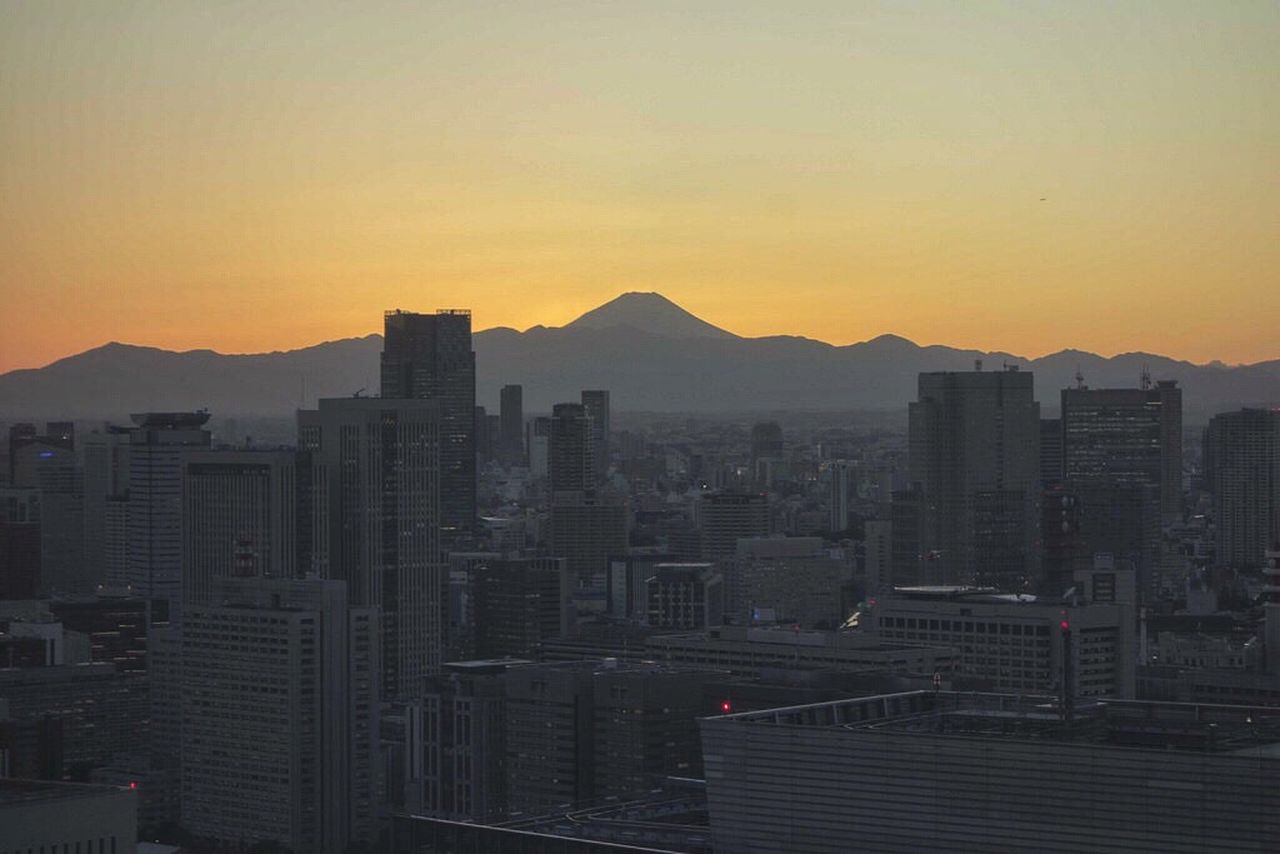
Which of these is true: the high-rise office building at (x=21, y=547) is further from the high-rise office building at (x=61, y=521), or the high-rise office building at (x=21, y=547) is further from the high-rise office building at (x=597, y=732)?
the high-rise office building at (x=597, y=732)

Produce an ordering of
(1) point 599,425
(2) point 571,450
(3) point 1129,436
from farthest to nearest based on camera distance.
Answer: (1) point 599,425
(2) point 571,450
(3) point 1129,436

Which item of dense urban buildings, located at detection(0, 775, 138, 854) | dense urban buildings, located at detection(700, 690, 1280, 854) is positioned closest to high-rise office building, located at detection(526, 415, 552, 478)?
dense urban buildings, located at detection(0, 775, 138, 854)

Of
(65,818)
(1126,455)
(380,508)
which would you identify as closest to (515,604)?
(380,508)

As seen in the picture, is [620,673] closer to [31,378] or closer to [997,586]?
[31,378]

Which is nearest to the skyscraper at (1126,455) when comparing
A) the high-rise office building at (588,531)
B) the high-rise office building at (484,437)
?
the high-rise office building at (588,531)

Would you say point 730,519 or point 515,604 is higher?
point 730,519

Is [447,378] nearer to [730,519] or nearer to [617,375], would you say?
[730,519]
